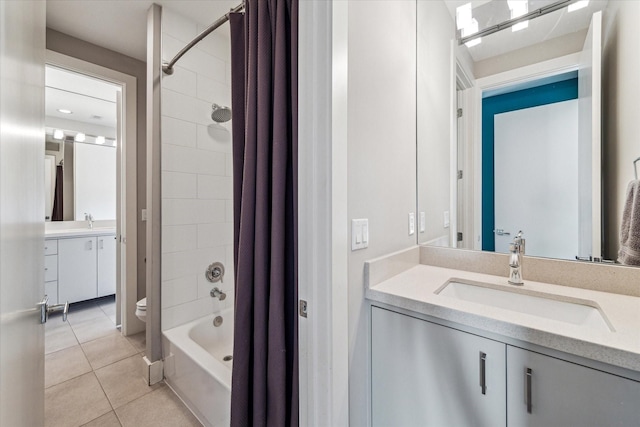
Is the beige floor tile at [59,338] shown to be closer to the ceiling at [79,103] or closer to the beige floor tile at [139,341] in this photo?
the beige floor tile at [139,341]

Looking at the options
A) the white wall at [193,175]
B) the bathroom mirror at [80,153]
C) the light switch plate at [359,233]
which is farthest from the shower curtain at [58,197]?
the light switch plate at [359,233]

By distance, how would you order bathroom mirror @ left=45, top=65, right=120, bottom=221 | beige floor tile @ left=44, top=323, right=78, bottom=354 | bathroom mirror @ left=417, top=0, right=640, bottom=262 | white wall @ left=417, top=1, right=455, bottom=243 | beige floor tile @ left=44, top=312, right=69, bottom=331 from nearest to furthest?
bathroom mirror @ left=417, top=0, right=640, bottom=262
white wall @ left=417, top=1, right=455, bottom=243
beige floor tile @ left=44, top=323, right=78, bottom=354
beige floor tile @ left=44, top=312, right=69, bottom=331
bathroom mirror @ left=45, top=65, right=120, bottom=221

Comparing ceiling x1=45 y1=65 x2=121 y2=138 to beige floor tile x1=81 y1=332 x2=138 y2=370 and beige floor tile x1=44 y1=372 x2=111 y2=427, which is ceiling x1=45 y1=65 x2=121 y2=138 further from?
beige floor tile x1=44 y1=372 x2=111 y2=427

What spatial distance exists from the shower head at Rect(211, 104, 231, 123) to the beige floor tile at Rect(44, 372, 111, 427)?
Answer: 206 cm

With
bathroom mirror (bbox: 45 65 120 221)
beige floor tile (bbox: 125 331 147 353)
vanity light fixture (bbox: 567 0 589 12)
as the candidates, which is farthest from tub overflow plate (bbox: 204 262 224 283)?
vanity light fixture (bbox: 567 0 589 12)

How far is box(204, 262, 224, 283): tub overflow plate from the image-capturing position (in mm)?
2182

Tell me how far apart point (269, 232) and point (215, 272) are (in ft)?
4.52

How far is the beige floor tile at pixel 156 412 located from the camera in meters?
1.52

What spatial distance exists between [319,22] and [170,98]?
5.06 feet

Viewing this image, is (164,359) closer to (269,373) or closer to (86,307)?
(269,373)

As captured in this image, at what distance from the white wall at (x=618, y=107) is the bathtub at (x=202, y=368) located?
1814mm

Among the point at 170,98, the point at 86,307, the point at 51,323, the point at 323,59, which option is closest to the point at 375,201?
the point at 323,59

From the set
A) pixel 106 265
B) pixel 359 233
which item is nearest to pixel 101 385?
pixel 106 265

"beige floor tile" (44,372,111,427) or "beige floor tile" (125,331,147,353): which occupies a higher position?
"beige floor tile" (125,331,147,353)
